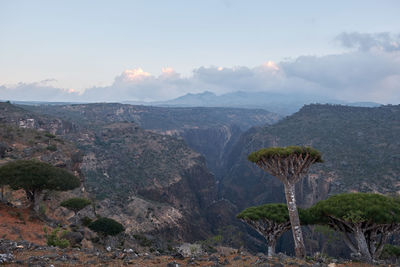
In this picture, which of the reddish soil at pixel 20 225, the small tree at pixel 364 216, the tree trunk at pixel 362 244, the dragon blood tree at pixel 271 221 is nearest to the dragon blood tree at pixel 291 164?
the dragon blood tree at pixel 271 221

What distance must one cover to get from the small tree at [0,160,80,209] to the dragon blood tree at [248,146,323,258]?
20248 mm

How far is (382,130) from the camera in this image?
78.3 metres

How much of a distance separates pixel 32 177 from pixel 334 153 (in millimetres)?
74955

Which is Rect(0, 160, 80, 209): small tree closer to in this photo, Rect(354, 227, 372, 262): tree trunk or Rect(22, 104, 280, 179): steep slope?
Rect(354, 227, 372, 262): tree trunk

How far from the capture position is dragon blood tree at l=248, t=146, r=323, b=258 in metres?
19.3

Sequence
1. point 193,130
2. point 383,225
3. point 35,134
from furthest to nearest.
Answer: point 193,130 < point 35,134 < point 383,225

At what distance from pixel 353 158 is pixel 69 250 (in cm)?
7319

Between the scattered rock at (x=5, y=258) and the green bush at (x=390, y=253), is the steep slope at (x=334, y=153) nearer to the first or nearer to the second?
the green bush at (x=390, y=253)

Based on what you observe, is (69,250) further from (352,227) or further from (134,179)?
(134,179)

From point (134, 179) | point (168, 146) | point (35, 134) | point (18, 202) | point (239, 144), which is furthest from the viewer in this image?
point (239, 144)

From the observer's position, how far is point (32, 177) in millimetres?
23969

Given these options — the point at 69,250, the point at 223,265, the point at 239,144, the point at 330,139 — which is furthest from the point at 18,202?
the point at 239,144

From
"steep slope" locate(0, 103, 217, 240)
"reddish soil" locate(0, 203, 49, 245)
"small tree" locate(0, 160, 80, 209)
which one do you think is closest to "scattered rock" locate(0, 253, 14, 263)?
"reddish soil" locate(0, 203, 49, 245)

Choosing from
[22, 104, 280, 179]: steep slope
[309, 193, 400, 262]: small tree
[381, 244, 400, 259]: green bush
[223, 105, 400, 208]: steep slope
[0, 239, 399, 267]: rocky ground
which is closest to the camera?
[0, 239, 399, 267]: rocky ground
